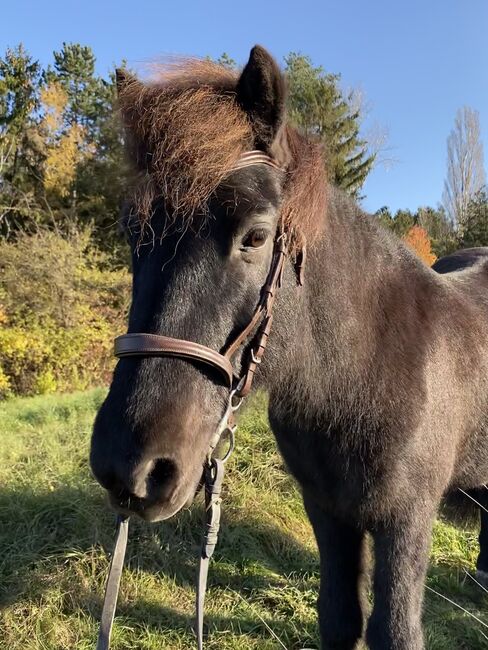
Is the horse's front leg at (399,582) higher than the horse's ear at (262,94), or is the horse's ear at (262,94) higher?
the horse's ear at (262,94)

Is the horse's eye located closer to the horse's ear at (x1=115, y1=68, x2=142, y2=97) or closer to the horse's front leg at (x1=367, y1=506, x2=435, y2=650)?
the horse's ear at (x1=115, y1=68, x2=142, y2=97)

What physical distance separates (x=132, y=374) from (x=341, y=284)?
0.95 m

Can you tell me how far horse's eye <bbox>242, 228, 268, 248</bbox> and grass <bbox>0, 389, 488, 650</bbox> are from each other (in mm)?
1833

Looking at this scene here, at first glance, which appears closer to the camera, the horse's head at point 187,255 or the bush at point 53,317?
the horse's head at point 187,255

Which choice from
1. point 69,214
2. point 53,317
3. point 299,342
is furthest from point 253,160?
point 69,214

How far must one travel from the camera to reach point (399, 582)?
197 centimetres

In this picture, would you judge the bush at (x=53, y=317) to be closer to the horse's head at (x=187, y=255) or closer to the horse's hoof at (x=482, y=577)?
the horse's hoof at (x=482, y=577)

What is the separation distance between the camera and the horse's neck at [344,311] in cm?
178

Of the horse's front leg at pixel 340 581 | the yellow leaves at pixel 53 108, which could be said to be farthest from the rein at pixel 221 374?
the yellow leaves at pixel 53 108

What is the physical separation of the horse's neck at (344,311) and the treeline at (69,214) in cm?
29

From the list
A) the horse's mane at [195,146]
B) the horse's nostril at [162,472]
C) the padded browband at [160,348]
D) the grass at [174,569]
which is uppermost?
the horse's mane at [195,146]

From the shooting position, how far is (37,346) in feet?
35.3

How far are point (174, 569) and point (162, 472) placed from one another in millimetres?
2711

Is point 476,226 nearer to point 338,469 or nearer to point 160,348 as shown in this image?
point 338,469
